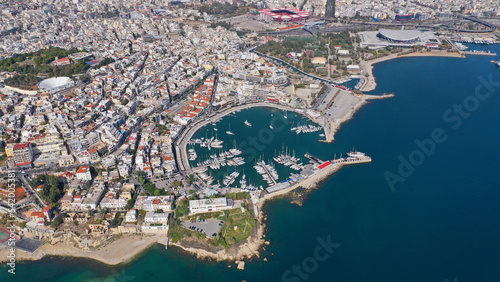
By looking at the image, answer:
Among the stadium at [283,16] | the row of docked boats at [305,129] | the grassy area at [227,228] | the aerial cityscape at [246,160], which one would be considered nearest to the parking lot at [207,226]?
the aerial cityscape at [246,160]

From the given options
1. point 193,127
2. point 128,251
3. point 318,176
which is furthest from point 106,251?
point 318,176

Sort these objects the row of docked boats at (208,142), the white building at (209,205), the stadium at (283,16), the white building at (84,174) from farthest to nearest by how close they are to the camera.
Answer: the stadium at (283,16) → the row of docked boats at (208,142) → the white building at (84,174) → the white building at (209,205)

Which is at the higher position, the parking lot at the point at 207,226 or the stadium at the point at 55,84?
the stadium at the point at 55,84

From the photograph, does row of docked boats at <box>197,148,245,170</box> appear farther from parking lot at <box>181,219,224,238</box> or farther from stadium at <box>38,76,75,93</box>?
stadium at <box>38,76,75,93</box>

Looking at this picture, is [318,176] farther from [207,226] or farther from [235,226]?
[207,226]

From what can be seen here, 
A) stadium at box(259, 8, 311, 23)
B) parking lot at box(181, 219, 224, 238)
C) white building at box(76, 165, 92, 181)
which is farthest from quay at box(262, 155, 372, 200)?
stadium at box(259, 8, 311, 23)

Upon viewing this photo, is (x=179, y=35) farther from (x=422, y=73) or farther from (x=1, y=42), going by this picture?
(x=422, y=73)

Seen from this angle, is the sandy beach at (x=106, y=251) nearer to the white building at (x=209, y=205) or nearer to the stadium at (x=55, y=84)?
the white building at (x=209, y=205)
